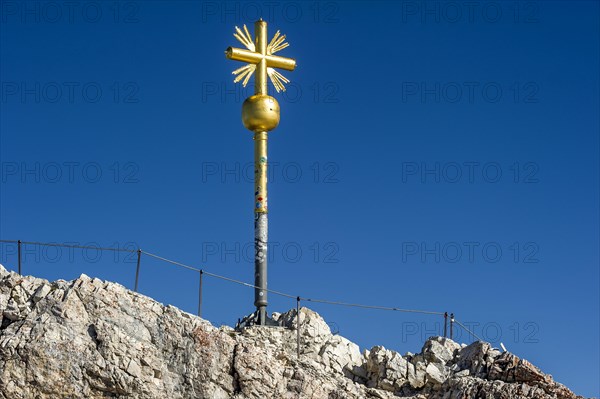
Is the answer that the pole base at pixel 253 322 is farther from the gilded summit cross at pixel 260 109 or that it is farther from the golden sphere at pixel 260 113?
the golden sphere at pixel 260 113

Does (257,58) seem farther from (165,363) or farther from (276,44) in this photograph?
(165,363)

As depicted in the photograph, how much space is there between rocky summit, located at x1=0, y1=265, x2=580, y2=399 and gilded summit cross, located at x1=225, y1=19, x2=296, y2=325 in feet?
14.2

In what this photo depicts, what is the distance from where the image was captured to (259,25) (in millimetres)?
33656

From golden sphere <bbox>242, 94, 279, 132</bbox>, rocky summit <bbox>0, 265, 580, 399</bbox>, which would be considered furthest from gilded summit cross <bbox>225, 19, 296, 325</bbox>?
rocky summit <bbox>0, 265, 580, 399</bbox>

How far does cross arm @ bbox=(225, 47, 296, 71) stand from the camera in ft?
108

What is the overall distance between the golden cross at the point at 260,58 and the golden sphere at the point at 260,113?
660mm

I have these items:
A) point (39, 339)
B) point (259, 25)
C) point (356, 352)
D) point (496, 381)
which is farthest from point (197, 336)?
point (259, 25)

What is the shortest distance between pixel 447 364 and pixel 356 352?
2546 mm

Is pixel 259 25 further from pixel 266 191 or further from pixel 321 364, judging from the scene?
pixel 321 364

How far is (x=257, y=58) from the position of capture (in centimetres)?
3325

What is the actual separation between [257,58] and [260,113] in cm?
208

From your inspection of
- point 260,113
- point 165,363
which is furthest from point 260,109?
point 165,363

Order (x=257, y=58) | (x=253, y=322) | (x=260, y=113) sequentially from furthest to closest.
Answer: (x=257, y=58) → (x=260, y=113) → (x=253, y=322)

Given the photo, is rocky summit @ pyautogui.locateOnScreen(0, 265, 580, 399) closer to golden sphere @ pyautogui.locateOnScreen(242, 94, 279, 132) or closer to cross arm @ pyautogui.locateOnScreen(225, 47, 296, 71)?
golden sphere @ pyautogui.locateOnScreen(242, 94, 279, 132)
